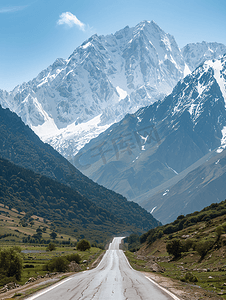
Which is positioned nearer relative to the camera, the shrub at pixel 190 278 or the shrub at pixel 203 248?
the shrub at pixel 190 278

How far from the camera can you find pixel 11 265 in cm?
4875

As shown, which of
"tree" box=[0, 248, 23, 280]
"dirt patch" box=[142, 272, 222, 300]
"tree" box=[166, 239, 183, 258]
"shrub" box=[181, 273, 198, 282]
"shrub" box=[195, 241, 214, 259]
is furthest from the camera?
"tree" box=[166, 239, 183, 258]

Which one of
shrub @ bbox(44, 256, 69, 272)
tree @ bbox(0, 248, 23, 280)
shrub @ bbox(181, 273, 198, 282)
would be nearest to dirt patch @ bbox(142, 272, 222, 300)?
shrub @ bbox(181, 273, 198, 282)

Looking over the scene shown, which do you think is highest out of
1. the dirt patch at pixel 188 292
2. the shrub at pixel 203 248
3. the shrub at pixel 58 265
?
the shrub at pixel 203 248

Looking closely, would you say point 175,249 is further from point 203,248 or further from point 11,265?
point 11,265

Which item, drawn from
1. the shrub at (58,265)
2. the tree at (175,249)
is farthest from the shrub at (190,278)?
the tree at (175,249)

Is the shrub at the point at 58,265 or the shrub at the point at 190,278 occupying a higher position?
the shrub at the point at 58,265

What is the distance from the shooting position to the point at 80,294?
90.1 feet

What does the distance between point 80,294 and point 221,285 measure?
15481 mm

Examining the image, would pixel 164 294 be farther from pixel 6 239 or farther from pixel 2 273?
pixel 6 239

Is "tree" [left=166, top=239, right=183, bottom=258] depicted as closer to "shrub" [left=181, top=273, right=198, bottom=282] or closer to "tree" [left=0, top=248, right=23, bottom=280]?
"shrub" [left=181, top=273, right=198, bottom=282]

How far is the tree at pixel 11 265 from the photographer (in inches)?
1901

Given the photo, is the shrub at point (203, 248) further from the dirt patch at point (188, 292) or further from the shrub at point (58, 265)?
the shrub at point (58, 265)

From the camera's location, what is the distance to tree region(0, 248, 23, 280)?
48.3m
